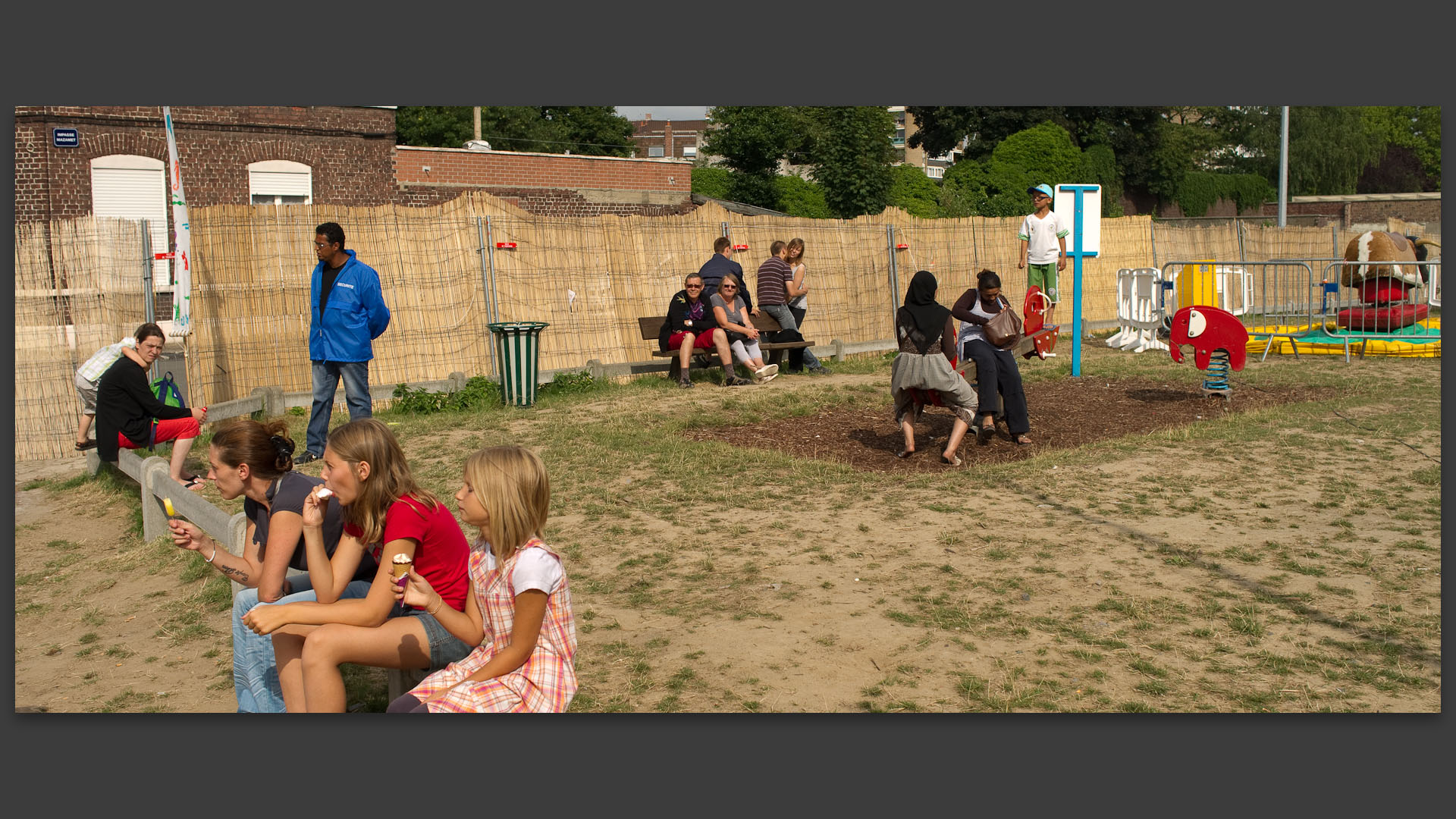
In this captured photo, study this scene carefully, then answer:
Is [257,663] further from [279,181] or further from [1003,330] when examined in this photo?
[279,181]

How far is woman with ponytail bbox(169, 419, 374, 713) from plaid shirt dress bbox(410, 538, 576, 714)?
0.63 metres

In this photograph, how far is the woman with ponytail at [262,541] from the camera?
14.5 ft

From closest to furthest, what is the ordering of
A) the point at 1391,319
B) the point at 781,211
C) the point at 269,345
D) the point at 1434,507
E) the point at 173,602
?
the point at 173,602 → the point at 1434,507 → the point at 269,345 → the point at 1391,319 → the point at 781,211

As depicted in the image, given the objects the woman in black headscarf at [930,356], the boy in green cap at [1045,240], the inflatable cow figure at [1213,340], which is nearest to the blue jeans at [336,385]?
the woman in black headscarf at [930,356]

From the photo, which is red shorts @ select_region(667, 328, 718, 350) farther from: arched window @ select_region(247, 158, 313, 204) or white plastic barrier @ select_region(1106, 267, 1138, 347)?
arched window @ select_region(247, 158, 313, 204)

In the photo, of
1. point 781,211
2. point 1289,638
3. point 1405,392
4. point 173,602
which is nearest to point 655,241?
point 1405,392

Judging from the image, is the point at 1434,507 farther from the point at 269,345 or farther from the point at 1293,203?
the point at 1293,203

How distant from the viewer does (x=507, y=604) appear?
3.97 metres

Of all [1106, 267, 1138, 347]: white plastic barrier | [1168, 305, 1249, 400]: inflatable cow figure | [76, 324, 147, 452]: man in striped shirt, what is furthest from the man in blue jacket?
[1106, 267, 1138, 347]: white plastic barrier

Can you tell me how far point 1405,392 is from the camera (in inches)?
510

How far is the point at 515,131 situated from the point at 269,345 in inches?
1904

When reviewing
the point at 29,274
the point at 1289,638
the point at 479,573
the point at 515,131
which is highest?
the point at 515,131

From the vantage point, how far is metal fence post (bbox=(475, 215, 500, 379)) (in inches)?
558

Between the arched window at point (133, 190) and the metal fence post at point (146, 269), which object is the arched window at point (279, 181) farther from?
the metal fence post at point (146, 269)
